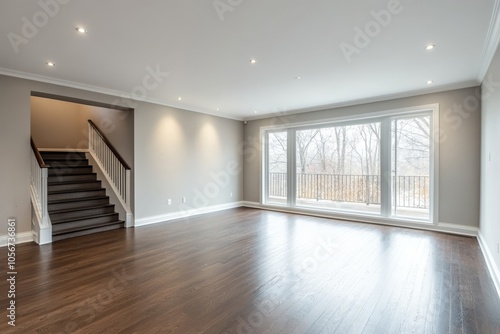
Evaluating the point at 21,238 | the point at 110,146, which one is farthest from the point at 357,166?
the point at 21,238

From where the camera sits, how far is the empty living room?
2.29 meters

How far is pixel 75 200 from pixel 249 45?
453 centimetres

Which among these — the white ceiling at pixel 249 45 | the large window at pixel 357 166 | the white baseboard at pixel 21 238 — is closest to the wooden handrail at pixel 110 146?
the white ceiling at pixel 249 45

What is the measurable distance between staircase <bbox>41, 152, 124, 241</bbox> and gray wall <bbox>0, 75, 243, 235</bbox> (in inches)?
20.0

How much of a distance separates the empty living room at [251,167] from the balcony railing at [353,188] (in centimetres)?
5

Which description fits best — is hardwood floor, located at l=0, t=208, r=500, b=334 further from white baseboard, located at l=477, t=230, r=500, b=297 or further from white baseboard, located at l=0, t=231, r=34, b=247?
white baseboard, located at l=0, t=231, r=34, b=247

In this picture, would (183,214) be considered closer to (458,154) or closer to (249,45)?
(249,45)

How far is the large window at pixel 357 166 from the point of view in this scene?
511cm

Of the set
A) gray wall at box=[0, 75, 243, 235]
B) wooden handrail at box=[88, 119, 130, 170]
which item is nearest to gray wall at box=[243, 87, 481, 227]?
gray wall at box=[0, 75, 243, 235]

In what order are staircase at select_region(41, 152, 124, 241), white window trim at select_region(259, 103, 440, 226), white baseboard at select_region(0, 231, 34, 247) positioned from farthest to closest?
white window trim at select_region(259, 103, 440, 226) → staircase at select_region(41, 152, 124, 241) → white baseboard at select_region(0, 231, 34, 247)

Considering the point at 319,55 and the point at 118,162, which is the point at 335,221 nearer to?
the point at 319,55

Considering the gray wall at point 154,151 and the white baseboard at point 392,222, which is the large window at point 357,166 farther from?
the gray wall at point 154,151

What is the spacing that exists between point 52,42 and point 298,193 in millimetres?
5768

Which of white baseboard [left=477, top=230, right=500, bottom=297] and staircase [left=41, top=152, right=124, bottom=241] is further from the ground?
staircase [left=41, top=152, right=124, bottom=241]
